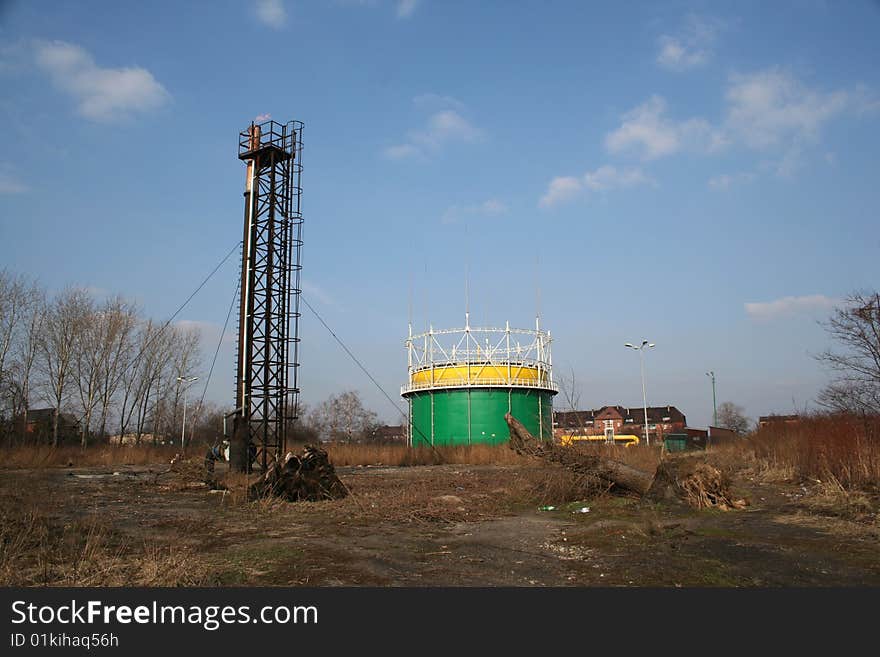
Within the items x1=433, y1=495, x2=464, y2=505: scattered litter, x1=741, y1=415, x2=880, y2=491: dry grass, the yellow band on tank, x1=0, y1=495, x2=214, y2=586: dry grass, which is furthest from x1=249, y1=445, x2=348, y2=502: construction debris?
the yellow band on tank

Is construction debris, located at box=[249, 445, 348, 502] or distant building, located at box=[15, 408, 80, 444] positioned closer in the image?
construction debris, located at box=[249, 445, 348, 502]

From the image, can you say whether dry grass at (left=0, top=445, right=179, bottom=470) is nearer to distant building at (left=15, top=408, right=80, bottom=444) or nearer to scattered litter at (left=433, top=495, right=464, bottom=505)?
distant building at (left=15, top=408, right=80, bottom=444)

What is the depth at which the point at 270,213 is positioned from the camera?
21.7 m

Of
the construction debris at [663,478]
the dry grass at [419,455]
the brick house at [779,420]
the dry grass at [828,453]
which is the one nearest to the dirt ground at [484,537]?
the construction debris at [663,478]

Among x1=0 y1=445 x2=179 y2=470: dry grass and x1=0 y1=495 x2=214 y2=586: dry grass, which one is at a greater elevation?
x1=0 y1=495 x2=214 y2=586: dry grass

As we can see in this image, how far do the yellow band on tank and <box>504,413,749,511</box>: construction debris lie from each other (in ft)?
93.8

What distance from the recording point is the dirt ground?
20.4 feet

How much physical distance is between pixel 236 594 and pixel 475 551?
3.54 metres

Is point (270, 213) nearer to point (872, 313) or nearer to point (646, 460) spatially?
Answer: point (646, 460)

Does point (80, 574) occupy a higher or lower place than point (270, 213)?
lower

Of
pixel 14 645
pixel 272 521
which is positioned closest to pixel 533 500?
pixel 272 521

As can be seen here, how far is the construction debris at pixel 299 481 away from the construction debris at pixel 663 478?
188 inches

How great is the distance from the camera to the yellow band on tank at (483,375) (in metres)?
43.0

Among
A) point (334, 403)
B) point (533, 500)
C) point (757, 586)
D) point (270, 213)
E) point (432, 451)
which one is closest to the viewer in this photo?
point (757, 586)
